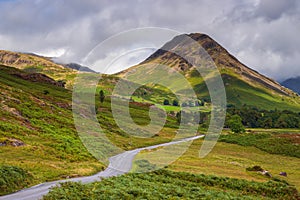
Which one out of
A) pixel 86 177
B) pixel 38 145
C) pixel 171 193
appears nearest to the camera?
pixel 171 193

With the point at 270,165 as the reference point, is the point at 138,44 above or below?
above

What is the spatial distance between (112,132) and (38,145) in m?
51.9

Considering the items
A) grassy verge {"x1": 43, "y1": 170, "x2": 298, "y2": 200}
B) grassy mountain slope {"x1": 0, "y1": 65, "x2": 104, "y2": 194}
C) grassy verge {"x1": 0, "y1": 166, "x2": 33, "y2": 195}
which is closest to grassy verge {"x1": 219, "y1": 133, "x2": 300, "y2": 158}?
grassy verge {"x1": 43, "y1": 170, "x2": 298, "y2": 200}

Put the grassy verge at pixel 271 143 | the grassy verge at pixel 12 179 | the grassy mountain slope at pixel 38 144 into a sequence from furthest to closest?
1. the grassy verge at pixel 271 143
2. the grassy mountain slope at pixel 38 144
3. the grassy verge at pixel 12 179

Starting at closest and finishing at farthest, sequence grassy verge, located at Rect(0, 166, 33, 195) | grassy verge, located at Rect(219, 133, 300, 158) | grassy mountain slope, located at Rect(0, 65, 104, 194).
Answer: grassy verge, located at Rect(0, 166, 33, 195) < grassy mountain slope, located at Rect(0, 65, 104, 194) < grassy verge, located at Rect(219, 133, 300, 158)

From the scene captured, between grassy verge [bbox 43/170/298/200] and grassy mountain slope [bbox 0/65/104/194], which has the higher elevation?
grassy mountain slope [bbox 0/65/104/194]

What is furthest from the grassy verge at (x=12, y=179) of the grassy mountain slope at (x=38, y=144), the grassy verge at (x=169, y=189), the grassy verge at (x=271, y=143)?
the grassy verge at (x=271, y=143)

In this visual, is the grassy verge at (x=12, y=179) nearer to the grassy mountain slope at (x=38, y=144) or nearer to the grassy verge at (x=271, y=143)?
the grassy mountain slope at (x=38, y=144)

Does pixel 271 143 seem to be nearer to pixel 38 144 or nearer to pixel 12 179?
pixel 38 144

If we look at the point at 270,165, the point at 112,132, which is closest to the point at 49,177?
the point at 270,165

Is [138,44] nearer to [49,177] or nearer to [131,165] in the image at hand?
[49,177]

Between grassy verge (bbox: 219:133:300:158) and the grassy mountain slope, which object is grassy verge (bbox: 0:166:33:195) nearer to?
the grassy mountain slope

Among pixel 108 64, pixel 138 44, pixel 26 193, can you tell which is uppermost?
pixel 138 44

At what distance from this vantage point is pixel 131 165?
57250 millimetres
